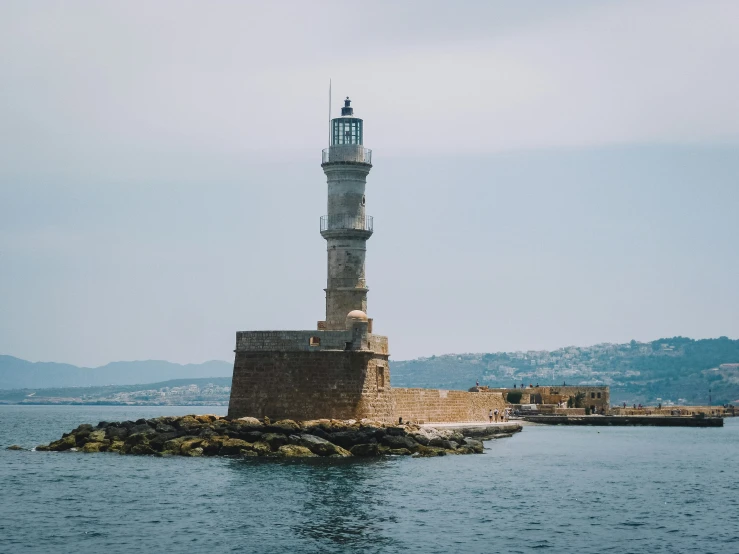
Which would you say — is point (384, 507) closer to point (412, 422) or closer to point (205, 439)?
point (205, 439)

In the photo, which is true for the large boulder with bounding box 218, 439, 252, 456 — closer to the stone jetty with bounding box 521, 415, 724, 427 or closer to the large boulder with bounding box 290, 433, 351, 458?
the large boulder with bounding box 290, 433, 351, 458

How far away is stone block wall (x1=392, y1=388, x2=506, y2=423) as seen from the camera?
142 ft

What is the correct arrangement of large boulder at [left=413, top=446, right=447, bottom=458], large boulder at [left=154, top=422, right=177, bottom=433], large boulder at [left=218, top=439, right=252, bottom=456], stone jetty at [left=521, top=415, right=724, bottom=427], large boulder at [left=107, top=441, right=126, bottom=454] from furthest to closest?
1. stone jetty at [left=521, top=415, right=724, bottom=427]
2. large boulder at [left=154, top=422, right=177, bottom=433]
3. large boulder at [left=107, top=441, right=126, bottom=454]
4. large boulder at [left=413, top=446, right=447, bottom=458]
5. large boulder at [left=218, top=439, right=252, bottom=456]

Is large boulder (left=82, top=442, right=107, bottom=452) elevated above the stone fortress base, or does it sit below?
below

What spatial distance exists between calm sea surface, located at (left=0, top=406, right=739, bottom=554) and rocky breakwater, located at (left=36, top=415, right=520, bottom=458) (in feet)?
3.82

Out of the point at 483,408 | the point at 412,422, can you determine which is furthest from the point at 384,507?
the point at 483,408

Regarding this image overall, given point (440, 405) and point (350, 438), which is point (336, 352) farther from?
point (440, 405)

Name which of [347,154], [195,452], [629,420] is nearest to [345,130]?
[347,154]

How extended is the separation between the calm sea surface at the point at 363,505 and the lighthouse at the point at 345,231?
7875 mm

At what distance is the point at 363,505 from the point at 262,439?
10.4 metres

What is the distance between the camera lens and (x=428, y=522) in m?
25.1

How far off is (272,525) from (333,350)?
14.9 m

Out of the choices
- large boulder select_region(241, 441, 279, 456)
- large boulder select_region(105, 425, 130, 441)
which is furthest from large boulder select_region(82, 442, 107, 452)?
large boulder select_region(241, 441, 279, 456)

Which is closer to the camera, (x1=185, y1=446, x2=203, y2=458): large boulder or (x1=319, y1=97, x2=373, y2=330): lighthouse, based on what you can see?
(x1=185, y1=446, x2=203, y2=458): large boulder
